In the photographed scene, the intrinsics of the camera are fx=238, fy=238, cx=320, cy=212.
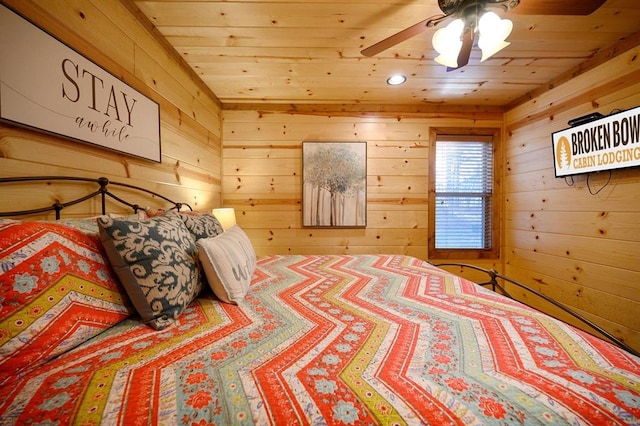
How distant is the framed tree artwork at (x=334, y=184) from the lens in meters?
2.86

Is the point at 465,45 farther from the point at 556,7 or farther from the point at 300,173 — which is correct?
the point at 300,173

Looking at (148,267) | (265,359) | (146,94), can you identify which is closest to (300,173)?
(146,94)

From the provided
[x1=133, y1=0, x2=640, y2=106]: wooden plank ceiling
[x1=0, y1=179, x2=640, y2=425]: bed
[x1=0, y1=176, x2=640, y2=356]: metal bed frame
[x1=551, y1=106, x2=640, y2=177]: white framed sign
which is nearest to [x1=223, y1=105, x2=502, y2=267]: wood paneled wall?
[x1=133, y1=0, x2=640, y2=106]: wooden plank ceiling

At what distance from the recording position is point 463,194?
9.78 ft

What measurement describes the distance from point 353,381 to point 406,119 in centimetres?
298

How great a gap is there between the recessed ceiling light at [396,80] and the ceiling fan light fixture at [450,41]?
0.91m

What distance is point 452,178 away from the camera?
9.84ft

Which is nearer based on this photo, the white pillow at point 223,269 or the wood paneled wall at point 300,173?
the white pillow at point 223,269

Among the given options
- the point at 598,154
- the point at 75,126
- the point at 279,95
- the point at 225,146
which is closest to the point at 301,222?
the point at 225,146

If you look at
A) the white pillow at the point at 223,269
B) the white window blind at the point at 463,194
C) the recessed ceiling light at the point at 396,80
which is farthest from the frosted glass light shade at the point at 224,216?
the white window blind at the point at 463,194

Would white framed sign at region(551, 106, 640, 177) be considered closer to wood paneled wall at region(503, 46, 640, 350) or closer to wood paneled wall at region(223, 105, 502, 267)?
wood paneled wall at region(503, 46, 640, 350)

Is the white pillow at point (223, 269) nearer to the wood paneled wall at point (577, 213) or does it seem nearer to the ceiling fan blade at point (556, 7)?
the ceiling fan blade at point (556, 7)

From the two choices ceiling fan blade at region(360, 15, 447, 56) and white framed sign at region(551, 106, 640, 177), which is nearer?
ceiling fan blade at region(360, 15, 447, 56)

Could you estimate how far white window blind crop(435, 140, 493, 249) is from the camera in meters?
2.99
